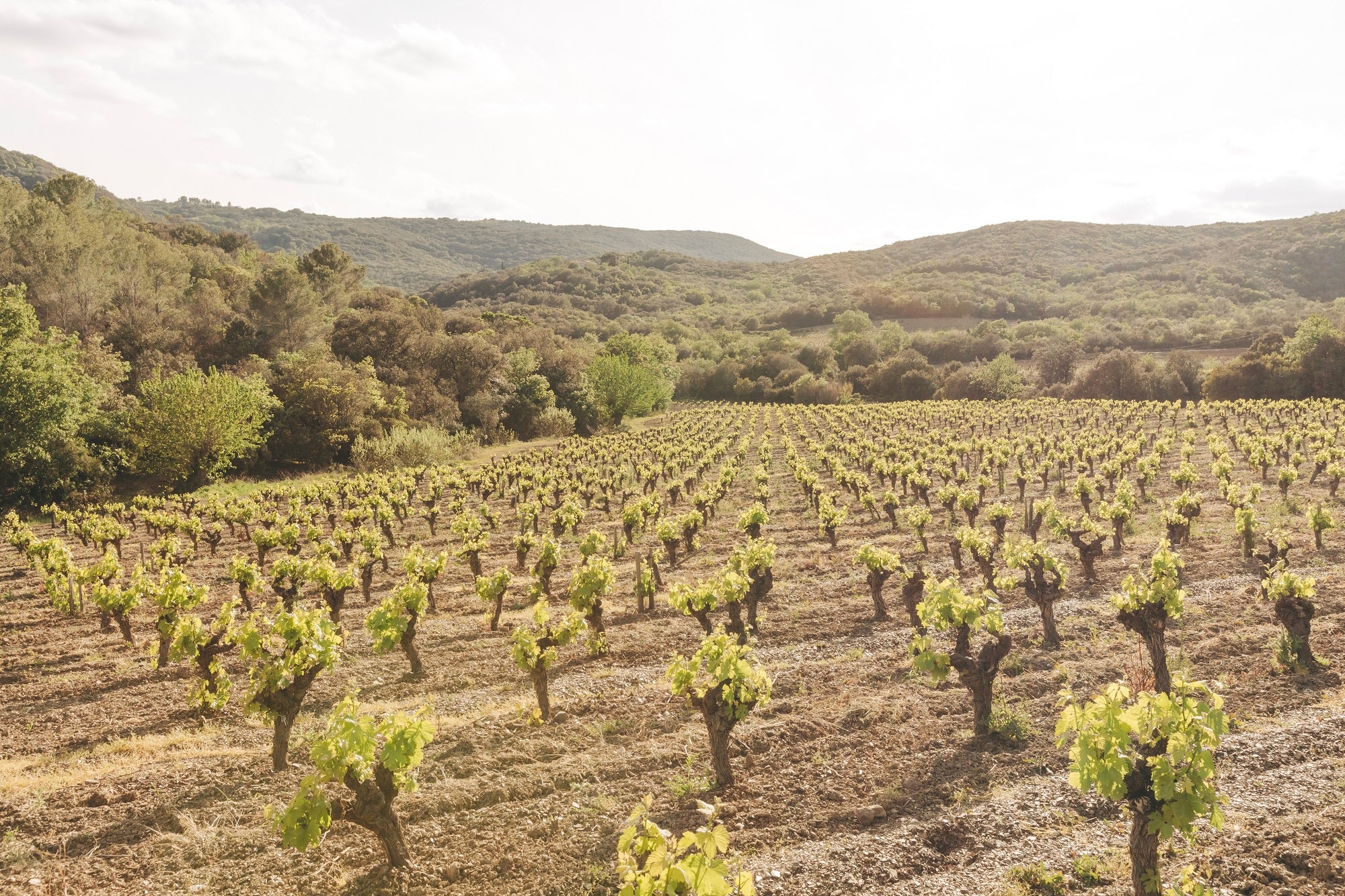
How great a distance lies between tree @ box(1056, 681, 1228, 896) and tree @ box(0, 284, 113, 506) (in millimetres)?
37396

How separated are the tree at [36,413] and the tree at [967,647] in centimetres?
3526

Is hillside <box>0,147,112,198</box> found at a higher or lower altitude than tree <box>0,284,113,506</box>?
higher

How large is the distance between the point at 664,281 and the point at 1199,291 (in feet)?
336

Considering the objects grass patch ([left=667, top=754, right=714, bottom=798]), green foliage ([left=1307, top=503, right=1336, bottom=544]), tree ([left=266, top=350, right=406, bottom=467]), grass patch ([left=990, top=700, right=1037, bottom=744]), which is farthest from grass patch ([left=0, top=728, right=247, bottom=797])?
tree ([left=266, top=350, right=406, bottom=467])

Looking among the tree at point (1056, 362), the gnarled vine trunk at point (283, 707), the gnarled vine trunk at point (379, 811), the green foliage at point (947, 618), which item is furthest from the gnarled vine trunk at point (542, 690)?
the tree at point (1056, 362)

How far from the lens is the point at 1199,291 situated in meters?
111

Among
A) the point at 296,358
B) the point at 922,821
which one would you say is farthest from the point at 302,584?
the point at 296,358

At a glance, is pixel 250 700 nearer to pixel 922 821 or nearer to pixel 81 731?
pixel 81 731

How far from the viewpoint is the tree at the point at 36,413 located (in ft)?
92.6

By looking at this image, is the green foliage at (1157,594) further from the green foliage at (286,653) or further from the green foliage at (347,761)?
the green foliage at (286,653)

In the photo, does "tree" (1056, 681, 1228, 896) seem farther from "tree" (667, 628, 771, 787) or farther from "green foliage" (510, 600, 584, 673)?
"green foliage" (510, 600, 584, 673)

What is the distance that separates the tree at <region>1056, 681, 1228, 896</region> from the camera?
5.75 metres

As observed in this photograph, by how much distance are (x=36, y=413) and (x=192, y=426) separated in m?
5.40

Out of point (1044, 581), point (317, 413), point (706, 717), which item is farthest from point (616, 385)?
point (706, 717)
